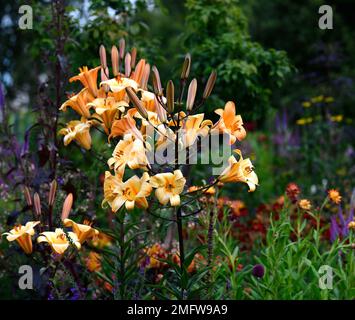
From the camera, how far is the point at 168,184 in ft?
8.45

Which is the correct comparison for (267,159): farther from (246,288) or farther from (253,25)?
(253,25)

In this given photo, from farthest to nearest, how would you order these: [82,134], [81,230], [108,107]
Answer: [82,134] < [108,107] < [81,230]

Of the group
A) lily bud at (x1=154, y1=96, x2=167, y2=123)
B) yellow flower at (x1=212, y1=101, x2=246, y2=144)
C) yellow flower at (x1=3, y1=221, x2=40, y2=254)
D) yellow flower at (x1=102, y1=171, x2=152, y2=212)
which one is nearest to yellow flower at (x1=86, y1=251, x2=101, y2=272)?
yellow flower at (x1=3, y1=221, x2=40, y2=254)

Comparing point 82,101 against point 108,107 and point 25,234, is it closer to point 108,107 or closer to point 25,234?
point 108,107

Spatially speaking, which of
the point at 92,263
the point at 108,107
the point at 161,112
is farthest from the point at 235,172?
the point at 92,263

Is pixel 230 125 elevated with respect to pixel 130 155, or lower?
elevated

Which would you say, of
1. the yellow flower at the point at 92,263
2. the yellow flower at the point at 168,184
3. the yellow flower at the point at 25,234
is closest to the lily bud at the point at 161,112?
the yellow flower at the point at 168,184

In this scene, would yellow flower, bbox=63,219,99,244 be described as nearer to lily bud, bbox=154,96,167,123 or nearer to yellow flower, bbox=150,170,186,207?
yellow flower, bbox=150,170,186,207

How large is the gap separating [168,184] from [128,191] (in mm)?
205

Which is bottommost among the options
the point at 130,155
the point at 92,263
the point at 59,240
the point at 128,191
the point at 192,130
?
the point at 92,263

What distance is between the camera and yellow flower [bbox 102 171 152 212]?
8.52ft

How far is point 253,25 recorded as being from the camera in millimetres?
16531

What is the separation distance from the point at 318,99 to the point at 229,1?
2287mm

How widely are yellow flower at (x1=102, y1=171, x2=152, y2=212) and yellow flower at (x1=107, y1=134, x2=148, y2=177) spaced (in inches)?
2.0
